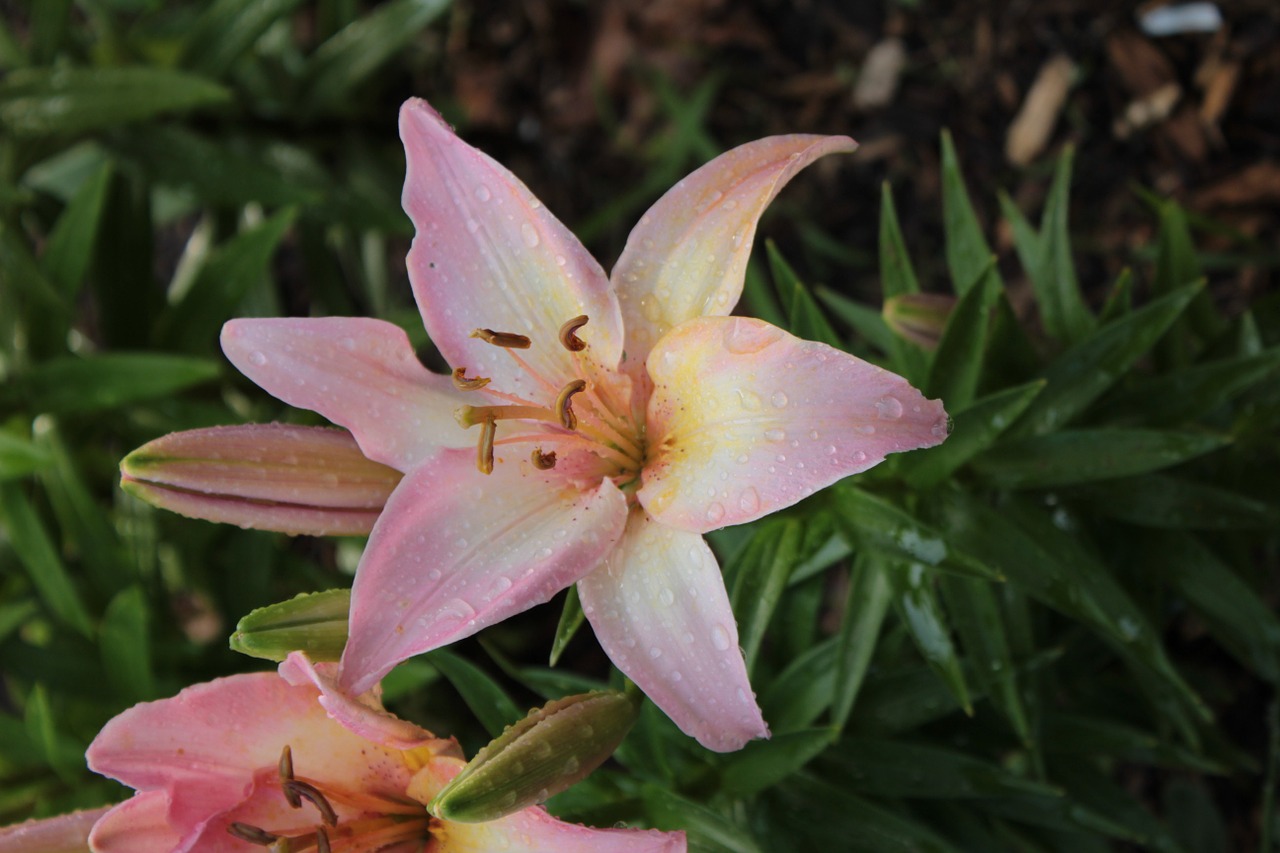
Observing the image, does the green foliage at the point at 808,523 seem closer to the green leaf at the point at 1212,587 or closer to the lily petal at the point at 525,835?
the green leaf at the point at 1212,587

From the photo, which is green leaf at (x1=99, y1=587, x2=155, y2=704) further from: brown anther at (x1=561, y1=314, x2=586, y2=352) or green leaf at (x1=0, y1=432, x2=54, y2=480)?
brown anther at (x1=561, y1=314, x2=586, y2=352)

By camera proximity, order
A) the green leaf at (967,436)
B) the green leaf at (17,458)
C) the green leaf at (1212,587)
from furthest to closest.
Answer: the green leaf at (17,458) < the green leaf at (1212,587) < the green leaf at (967,436)

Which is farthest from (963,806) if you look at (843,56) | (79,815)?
(843,56)

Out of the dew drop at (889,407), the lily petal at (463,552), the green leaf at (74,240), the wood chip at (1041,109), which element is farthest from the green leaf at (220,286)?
the wood chip at (1041,109)

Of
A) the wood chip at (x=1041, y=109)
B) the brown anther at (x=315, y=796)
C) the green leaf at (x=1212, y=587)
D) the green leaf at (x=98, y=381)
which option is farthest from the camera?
the wood chip at (x=1041, y=109)

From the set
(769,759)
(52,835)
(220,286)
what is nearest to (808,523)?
(769,759)

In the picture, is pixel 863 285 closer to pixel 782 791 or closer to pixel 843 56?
pixel 843 56
